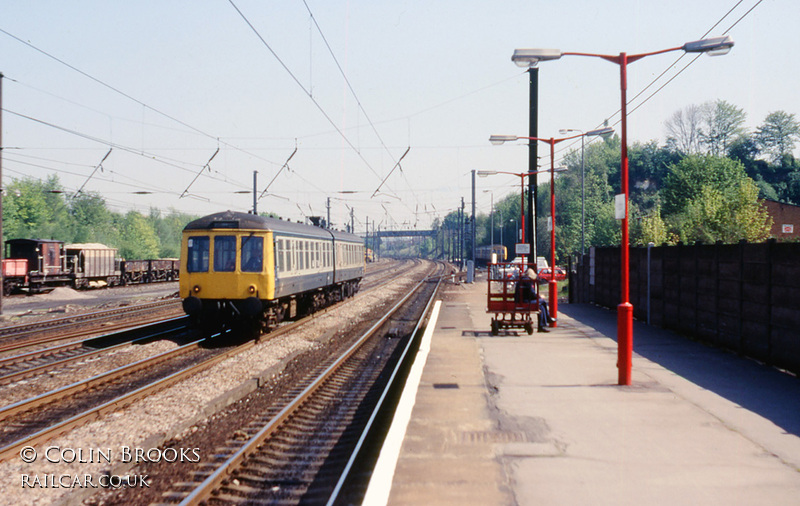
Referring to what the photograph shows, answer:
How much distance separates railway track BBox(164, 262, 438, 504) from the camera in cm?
614

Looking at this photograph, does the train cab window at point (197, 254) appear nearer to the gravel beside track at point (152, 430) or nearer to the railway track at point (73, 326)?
the gravel beside track at point (152, 430)

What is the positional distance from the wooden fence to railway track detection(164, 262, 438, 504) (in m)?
6.71

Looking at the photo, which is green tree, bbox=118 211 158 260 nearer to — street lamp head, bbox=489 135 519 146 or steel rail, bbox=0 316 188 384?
steel rail, bbox=0 316 188 384

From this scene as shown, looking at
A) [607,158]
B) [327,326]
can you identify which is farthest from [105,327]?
[607,158]

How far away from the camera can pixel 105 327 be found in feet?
60.1

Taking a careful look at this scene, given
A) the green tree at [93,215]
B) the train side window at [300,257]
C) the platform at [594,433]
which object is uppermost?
the green tree at [93,215]

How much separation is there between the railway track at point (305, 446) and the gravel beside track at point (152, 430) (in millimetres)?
479

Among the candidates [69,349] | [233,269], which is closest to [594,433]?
[233,269]

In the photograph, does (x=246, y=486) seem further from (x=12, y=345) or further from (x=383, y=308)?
(x=383, y=308)

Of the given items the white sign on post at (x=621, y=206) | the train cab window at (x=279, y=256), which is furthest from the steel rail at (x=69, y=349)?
the white sign on post at (x=621, y=206)

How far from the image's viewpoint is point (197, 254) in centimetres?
1595

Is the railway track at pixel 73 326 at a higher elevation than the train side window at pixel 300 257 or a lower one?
lower

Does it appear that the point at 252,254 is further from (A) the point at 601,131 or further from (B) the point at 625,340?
(A) the point at 601,131

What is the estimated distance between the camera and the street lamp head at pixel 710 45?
9812 mm
